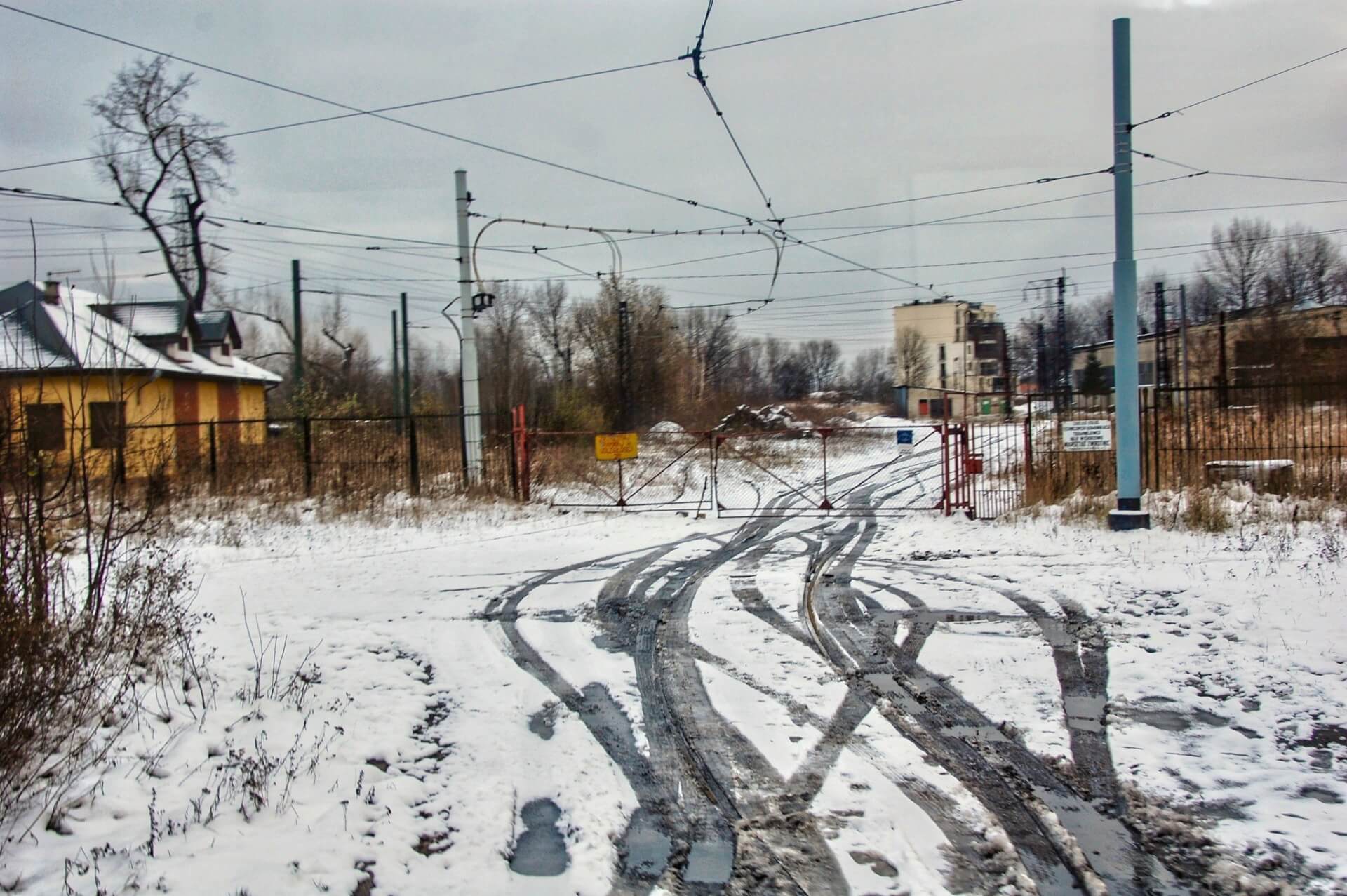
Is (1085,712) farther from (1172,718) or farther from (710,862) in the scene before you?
(710,862)

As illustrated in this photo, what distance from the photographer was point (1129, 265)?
13141 millimetres

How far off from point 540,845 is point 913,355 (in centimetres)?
6264

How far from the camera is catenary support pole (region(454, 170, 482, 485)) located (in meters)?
21.5

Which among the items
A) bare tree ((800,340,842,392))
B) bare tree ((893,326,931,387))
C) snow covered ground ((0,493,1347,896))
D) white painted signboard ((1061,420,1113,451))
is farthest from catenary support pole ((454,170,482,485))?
bare tree ((800,340,842,392))

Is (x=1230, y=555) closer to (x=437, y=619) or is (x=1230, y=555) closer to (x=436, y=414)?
(x=437, y=619)

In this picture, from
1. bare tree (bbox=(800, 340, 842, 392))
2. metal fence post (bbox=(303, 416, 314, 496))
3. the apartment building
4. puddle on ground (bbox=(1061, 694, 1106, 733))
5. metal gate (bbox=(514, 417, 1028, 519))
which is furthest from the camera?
bare tree (bbox=(800, 340, 842, 392))

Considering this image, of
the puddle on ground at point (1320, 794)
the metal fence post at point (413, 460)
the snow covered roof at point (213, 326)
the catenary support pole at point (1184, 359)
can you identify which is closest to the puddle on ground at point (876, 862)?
the puddle on ground at point (1320, 794)

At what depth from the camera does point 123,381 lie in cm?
662

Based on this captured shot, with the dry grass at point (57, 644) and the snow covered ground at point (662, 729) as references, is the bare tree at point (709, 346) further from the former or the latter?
the dry grass at point (57, 644)

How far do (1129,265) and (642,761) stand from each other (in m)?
10.9

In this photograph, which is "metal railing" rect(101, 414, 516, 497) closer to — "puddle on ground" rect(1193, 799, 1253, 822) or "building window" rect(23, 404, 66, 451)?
"building window" rect(23, 404, 66, 451)

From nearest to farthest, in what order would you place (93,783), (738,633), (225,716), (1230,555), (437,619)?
(93,783)
(225,716)
(738,633)
(437,619)
(1230,555)

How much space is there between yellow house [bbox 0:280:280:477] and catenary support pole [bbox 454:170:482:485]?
4.54 m

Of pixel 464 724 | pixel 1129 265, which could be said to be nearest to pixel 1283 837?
pixel 464 724
